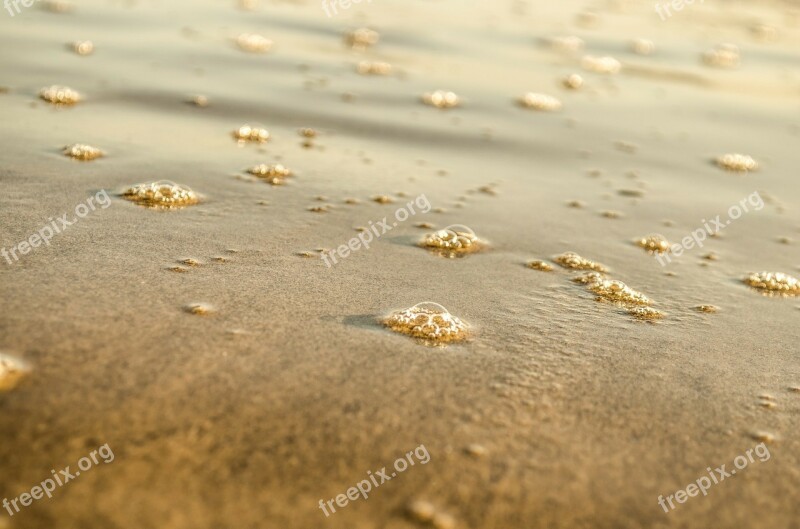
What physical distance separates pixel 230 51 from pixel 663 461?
5.21 metres

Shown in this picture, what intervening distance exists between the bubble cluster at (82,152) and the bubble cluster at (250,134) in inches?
34.1

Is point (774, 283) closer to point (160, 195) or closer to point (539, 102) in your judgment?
point (539, 102)

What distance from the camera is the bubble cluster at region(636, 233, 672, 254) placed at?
13.3ft

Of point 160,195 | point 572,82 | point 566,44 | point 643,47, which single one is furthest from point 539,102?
point 160,195

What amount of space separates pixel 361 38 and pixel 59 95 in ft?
9.74

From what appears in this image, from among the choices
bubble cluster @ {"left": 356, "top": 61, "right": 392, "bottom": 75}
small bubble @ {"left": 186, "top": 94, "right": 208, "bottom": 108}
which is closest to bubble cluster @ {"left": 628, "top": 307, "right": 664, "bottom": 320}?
small bubble @ {"left": 186, "top": 94, "right": 208, "bottom": 108}

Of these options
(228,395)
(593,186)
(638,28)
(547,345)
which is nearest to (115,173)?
(228,395)

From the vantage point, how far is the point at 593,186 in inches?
191

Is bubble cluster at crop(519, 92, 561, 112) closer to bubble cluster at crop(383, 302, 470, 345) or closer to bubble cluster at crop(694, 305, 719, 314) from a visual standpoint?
bubble cluster at crop(694, 305, 719, 314)

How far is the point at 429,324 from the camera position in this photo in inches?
116

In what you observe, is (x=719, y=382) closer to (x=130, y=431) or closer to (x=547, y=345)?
(x=547, y=345)

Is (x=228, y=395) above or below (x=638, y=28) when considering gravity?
below

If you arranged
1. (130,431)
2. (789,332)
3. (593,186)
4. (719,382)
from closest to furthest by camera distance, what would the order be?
(130,431)
(719,382)
(789,332)
(593,186)

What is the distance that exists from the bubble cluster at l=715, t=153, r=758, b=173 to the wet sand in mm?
81
